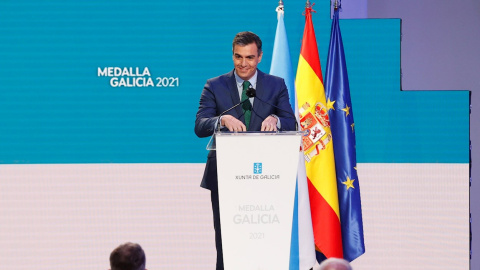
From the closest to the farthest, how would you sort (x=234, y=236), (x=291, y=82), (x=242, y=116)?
1. (x=234, y=236)
2. (x=242, y=116)
3. (x=291, y=82)

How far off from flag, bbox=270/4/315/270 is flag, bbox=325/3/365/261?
0.25 meters

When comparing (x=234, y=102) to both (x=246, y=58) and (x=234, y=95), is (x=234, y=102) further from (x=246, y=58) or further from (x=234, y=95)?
(x=246, y=58)

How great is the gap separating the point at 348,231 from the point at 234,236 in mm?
1722

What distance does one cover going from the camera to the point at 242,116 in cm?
377

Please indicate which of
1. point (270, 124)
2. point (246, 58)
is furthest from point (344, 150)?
point (270, 124)

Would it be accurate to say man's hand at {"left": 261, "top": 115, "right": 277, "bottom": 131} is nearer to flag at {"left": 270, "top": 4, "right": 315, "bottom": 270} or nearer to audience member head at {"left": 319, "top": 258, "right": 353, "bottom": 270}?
audience member head at {"left": 319, "top": 258, "right": 353, "bottom": 270}

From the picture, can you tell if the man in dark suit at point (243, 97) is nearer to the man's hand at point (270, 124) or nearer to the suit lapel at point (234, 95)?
the suit lapel at point (234, 95)

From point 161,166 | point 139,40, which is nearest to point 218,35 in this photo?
point 139,40

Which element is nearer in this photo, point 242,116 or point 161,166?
point 242,116

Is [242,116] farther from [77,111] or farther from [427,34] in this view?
[427,34]

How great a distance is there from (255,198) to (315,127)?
158cm

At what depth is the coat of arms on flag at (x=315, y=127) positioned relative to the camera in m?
4.75

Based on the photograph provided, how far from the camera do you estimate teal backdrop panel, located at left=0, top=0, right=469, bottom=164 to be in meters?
5.04

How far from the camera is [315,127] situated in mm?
4750
